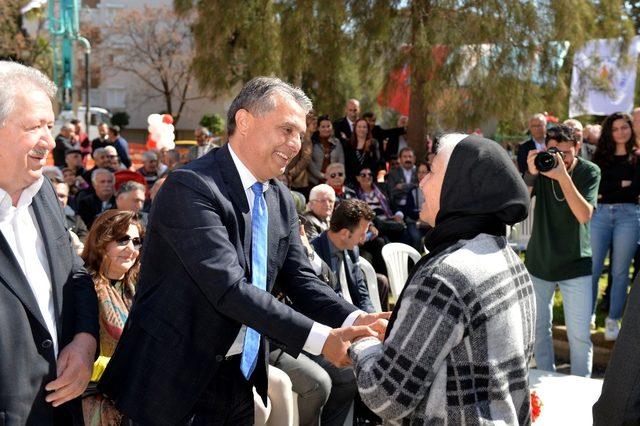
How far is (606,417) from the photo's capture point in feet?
7.58

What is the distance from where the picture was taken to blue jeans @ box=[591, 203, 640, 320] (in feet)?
24.2

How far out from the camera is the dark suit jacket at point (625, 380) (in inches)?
88.7

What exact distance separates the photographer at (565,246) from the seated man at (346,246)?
141 cm

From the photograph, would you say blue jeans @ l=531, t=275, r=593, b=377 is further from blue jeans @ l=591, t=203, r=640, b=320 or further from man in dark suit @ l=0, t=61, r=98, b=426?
man in dark suit @ l=0, t=61, r=98, b=426

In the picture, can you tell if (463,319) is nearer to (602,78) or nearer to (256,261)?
(256,261)

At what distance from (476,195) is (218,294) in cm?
97

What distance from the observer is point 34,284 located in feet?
8.34

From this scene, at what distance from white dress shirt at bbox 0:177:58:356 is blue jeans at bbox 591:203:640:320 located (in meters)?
5.93

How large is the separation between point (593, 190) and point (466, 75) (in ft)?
16.2

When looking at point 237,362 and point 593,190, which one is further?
point 593,190

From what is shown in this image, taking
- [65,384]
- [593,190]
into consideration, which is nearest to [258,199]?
[65,384]

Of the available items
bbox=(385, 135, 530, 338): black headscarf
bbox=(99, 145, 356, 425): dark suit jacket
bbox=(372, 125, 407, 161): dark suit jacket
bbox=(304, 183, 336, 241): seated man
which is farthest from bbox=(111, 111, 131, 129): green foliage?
bbox=(385, 135, 530, 338): black headscarf

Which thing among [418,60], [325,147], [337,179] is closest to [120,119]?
[325,147]

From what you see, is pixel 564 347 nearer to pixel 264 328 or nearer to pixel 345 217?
pixel 345 217
